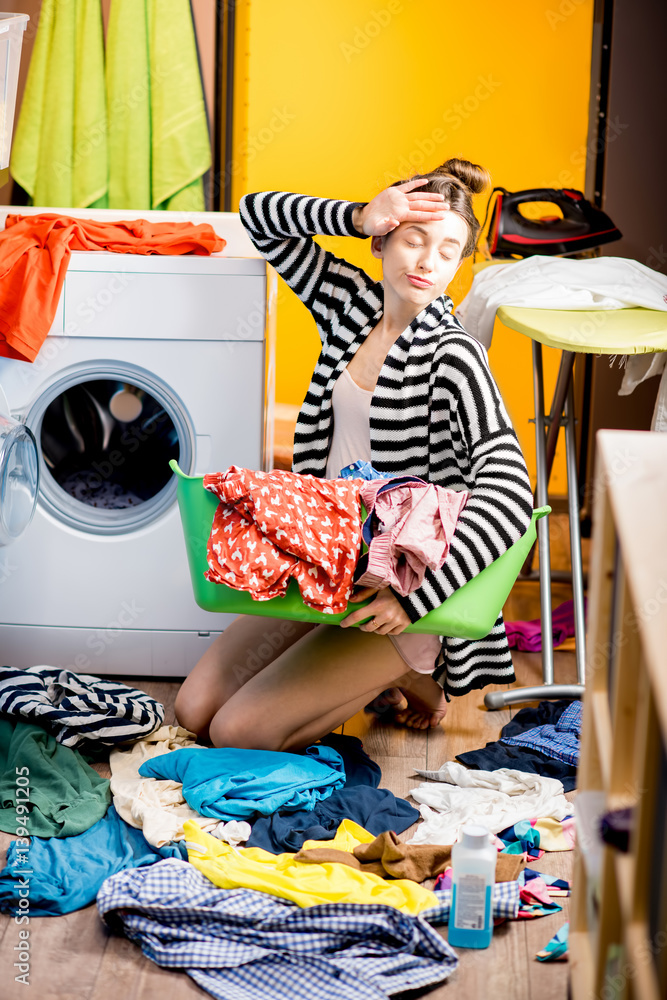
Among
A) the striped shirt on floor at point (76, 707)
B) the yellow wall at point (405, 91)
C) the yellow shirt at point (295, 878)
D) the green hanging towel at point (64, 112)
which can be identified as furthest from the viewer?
the yellow wall at point (405, 91)

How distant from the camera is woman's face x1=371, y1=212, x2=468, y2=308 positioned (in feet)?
6.66

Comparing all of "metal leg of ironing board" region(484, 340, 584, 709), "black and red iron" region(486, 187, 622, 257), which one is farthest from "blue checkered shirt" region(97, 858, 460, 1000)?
"black and red iron" region(486, 187, 622, 257)

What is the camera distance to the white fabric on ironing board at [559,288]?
2.35 meters

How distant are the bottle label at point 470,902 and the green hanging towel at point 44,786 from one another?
0.68 m

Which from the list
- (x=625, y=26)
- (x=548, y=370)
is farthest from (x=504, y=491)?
(x=625, y=26)

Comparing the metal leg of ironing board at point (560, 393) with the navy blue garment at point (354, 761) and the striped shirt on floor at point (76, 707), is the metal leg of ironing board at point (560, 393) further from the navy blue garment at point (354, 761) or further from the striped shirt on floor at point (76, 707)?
the striped shirt on floor at point (76, 707)

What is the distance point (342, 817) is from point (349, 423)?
0.80 metres

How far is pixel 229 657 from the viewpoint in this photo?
2203 mm

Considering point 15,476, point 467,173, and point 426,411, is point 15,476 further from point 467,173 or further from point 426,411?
point 467,173

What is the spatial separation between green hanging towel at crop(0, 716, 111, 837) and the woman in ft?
0.90

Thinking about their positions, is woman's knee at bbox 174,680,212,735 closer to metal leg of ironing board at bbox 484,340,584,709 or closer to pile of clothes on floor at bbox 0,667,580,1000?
pile of clothes on floor at bbox 0,667,580,1000

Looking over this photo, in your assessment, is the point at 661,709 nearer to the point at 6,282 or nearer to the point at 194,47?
the point at 6,282

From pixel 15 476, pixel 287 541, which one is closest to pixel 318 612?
pixel 287 541

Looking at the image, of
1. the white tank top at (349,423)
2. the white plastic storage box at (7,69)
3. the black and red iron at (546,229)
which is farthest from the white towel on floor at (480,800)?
the white plastic storage box at (7,69)
